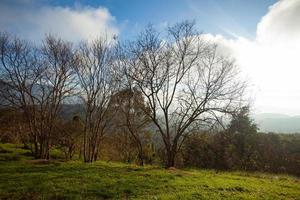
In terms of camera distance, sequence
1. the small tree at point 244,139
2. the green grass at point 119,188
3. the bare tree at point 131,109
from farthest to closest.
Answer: the small tree at point 244,139 < the bare tree at point 131,109 < the green grass at point 119,188

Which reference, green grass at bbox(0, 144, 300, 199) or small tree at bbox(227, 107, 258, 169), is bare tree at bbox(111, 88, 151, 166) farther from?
small tree at bbox(227, 107, 258, 169)

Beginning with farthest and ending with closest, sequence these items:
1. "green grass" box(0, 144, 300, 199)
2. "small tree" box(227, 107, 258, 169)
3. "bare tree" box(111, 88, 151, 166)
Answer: "small tree" box(227, 107, 258, 169) → "bare tree" box(111, 88, 151, 166) → "green grass" box(0, 144, 300, 199)

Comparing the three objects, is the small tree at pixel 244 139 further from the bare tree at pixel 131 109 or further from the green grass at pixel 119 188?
the green grass at pixel 119 188

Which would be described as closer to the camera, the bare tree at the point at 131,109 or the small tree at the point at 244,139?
the bare tree at the point at 131,109

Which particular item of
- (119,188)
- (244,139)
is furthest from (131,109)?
(244,139)

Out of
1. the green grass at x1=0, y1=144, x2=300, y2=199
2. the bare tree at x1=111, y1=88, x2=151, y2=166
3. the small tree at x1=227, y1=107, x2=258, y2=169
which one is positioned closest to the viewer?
the green grass at x1=0, y1=144, x2=300, y2=199

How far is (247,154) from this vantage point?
5091 cm

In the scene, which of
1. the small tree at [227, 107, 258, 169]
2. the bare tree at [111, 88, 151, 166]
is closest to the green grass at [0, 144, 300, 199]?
the bare tree at [111, 88, 151, 166]

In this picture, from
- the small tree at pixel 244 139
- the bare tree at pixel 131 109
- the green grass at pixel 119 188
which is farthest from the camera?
the small tree at pixel 244 139

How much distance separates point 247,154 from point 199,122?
1212 inches

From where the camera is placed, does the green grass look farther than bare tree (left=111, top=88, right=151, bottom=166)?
No

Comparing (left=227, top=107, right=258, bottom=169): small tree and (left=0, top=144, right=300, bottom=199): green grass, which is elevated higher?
(left=227, top=107, right=258, bottom=169): small tree

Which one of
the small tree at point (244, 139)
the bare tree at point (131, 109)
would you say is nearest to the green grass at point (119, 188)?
the bare tree at point (131, 109)

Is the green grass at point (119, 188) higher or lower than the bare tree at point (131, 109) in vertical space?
lower
